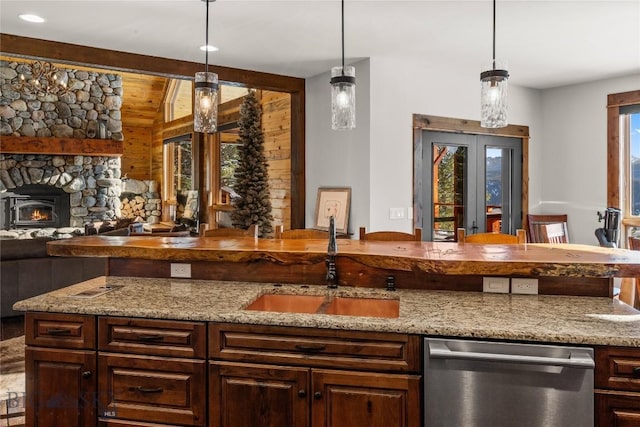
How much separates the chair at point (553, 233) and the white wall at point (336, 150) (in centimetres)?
187

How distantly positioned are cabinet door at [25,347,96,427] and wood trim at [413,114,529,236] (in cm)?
373

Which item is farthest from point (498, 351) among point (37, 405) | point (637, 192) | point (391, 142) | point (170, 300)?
point (637, 192)

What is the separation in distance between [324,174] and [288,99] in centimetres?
118

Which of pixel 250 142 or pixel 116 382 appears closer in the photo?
pixel 116 382

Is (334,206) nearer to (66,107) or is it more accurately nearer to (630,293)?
(630,293)

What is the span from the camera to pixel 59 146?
28.8 ft

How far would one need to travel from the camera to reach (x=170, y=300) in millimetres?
2365

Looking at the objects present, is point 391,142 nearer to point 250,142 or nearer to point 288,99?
point 288,99

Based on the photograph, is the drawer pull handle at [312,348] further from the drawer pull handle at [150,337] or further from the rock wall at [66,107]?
the rock wall at [66,107]

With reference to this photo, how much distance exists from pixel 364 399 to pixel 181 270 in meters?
1.37

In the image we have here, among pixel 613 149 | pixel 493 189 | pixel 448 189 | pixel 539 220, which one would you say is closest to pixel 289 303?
pixel 448 189

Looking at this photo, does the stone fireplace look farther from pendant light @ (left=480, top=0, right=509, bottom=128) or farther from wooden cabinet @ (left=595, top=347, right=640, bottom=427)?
wooden cabinet @ (left=595, top=347, right=640, bottom=427)

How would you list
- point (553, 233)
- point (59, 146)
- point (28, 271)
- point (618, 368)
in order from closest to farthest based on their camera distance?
1. point (618, 368)
2. point (28, 271)
3. point (553, 233)
4. point (59, 146)

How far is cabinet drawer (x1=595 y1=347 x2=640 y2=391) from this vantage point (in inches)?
70.5
